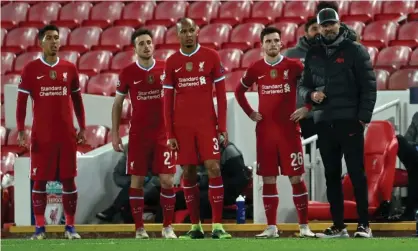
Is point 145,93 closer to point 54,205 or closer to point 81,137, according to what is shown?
point 81,137

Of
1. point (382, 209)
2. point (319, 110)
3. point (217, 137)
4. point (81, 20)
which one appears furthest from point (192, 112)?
point (81, 20)

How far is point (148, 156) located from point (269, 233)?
51.2 inches

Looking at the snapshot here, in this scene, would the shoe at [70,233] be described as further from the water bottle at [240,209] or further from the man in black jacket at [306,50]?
the man in black jacket at [306,50]

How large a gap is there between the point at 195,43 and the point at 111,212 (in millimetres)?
2688

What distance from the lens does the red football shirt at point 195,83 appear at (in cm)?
931

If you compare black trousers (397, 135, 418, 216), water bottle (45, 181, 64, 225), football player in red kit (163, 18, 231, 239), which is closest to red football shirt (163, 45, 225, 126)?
football player in red kit (163, 18, 231, 239)

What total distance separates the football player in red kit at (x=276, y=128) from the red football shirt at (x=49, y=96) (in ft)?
5.67

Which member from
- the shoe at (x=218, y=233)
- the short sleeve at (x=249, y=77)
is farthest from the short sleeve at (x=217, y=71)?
the shoe at (x=218, y=233)

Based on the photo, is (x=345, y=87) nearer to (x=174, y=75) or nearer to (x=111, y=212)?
(x=174, y=75)

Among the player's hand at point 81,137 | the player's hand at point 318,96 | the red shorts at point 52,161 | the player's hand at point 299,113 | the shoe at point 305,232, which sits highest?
the player's hand at point 318,96

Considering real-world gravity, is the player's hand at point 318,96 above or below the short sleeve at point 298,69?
below

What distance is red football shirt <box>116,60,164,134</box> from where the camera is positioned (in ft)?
32.1

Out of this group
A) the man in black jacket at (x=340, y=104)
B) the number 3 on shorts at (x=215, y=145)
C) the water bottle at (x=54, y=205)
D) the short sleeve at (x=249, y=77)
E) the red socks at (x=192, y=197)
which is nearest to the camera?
the man in black jacket at (x=340, y=104)

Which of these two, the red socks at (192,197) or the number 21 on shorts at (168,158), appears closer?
the red socks at (192,197)
